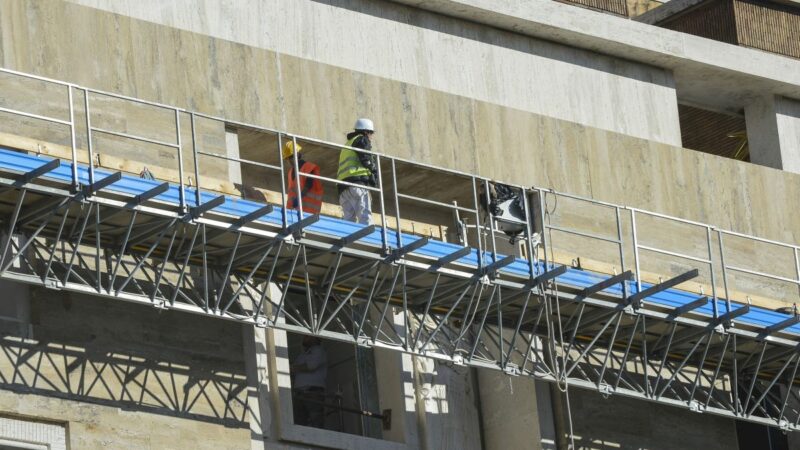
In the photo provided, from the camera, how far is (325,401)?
37000 mm

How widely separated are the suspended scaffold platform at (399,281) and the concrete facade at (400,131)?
1.83 feet

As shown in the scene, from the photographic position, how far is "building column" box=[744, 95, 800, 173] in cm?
4191

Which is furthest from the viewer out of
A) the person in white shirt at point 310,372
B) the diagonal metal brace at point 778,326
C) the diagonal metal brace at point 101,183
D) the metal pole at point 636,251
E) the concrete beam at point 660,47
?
the concrete beam at point 660,47

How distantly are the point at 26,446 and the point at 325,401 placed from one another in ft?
26.6

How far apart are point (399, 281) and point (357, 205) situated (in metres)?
1.18

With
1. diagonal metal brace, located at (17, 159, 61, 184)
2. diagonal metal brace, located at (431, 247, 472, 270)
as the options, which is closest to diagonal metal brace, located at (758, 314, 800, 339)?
diagonal metal brace, located at (431, 247, 472, 270)

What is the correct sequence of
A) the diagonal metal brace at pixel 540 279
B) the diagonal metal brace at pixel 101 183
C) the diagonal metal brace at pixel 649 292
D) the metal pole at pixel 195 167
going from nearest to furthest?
the diagonal metal brace at pixel 101 183, the metal pole at pixel 195 167, the diagonal metal brace at pixel 540 279, the diagonal metal brace at pixel 649 292

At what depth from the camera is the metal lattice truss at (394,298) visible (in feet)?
98.5

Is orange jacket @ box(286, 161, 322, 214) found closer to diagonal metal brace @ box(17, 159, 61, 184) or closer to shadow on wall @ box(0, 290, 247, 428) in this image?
shadow on wall @ box(0, 290, 247, 428)

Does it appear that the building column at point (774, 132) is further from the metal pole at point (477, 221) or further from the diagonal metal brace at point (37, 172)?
the diagonal metal brace at point (37, 172)

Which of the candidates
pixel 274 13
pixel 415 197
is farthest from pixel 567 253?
pixel 274 13

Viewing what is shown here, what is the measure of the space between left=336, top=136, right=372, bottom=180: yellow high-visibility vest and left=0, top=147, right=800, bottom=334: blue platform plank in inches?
36.2

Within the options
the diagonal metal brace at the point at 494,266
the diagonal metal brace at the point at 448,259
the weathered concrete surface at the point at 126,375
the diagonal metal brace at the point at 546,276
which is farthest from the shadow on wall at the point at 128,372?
the diagonal metal brace at the point at 546,276

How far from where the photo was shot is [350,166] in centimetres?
3281
